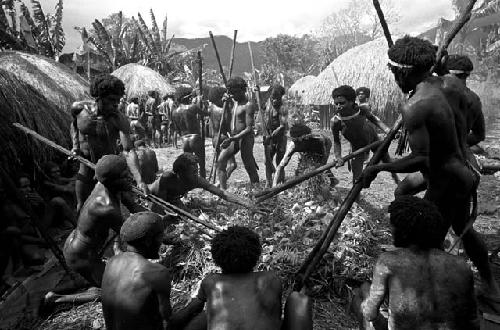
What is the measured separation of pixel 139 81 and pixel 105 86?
14.6 metres

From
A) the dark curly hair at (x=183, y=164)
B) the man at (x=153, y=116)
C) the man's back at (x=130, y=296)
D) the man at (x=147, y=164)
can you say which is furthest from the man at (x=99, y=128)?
the man at (x=153, y=116)

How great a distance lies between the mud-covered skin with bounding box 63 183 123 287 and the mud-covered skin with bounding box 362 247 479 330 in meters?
2.49

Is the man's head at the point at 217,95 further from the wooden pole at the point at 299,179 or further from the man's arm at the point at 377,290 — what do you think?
the man's arm at the point at 377,290

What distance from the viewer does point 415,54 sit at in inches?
113

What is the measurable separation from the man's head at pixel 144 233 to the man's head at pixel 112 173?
3.46 feet

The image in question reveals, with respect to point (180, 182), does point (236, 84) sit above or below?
above

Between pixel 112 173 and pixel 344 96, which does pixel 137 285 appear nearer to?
pixel 112 173

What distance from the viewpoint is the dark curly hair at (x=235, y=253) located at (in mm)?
2346

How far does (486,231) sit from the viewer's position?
539 centimetres

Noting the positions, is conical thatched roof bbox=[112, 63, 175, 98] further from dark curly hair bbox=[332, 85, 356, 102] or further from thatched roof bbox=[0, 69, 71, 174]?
dark curly hair bbox=[332, 85, 356, 102]

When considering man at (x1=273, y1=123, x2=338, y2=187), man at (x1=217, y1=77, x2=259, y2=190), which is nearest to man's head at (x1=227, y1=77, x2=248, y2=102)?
man at (x1=217, y1=77, x2=259, y2=190)

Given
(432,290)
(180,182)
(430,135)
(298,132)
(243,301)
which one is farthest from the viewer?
(298,132)

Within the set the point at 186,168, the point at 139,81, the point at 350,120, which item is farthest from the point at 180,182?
the point at 139,81

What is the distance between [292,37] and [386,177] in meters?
25.2
